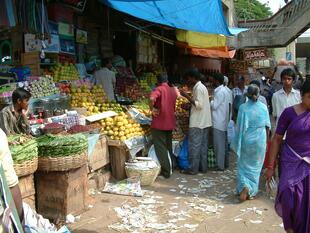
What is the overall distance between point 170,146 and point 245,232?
9.85 feet

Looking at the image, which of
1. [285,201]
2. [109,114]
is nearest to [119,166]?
[109,114]

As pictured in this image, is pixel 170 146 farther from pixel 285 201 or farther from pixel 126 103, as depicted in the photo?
pixel 285 201

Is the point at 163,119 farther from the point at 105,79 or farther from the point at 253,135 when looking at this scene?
the point at 105,79

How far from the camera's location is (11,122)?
5289mm

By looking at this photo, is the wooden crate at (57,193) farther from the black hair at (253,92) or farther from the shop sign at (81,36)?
the shop sign at (81,36)

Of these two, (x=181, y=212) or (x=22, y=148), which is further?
(x=181, y=212)

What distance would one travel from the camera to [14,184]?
251 centimetres

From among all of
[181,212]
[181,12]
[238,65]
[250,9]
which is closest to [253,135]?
[181,212]

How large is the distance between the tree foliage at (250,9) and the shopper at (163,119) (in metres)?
27.7

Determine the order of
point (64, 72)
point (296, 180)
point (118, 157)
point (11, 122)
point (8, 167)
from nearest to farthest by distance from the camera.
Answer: point (8, 167)
point (296, 180)
point (11, 122)
point (118, 157)
point (64, 72)

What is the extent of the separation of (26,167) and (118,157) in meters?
2.59

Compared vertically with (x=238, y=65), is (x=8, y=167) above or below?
below

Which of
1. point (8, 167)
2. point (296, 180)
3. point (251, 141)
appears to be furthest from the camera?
point (251, 141)

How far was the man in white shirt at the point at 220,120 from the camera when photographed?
791cm
